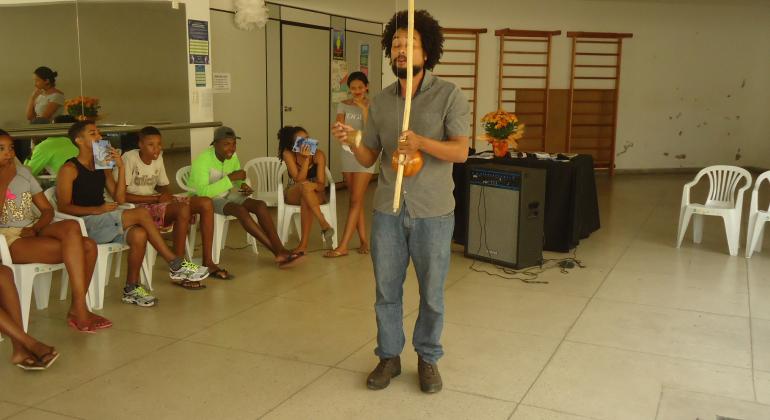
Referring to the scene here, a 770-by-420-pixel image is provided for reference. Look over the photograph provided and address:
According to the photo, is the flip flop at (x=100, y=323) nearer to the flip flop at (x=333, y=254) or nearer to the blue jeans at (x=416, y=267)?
the blue jeans at (x=416, y=267)

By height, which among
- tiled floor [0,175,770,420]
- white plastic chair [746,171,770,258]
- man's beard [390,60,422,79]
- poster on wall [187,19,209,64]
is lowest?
tiled floor [0,175,770,420]

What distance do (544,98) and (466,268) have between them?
240 inches

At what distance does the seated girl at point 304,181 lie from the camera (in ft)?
18.2

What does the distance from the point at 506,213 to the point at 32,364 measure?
324cm

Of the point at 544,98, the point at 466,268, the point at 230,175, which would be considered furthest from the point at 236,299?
the point at 544,98

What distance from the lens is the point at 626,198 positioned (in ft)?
29.0

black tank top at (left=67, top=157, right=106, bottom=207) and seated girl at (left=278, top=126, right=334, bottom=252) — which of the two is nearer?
black tank top at (left=67, top=157, right=106, bottom=207)

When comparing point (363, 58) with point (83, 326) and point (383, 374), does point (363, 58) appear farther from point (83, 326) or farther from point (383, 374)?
point (383, 374)

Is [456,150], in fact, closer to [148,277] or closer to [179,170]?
[148,277]

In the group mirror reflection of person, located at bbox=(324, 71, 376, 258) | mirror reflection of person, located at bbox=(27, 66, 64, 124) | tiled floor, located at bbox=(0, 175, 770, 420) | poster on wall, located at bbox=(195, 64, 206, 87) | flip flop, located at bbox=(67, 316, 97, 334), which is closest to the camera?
tiled floor, located at bbox=(0, 175, 770, 420)

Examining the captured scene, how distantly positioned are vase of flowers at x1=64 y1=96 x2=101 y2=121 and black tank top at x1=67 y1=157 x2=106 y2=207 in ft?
4.29

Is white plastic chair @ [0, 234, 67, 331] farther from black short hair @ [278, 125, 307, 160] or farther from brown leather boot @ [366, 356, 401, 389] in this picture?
black short hair @ [278, 125, 307, 160]

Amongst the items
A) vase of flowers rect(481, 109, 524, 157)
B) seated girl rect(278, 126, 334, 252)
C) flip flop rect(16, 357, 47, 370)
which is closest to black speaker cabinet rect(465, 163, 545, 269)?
vase of flowers rect(481, 109, 524, 157)

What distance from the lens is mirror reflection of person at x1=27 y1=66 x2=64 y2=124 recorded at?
4.99m
